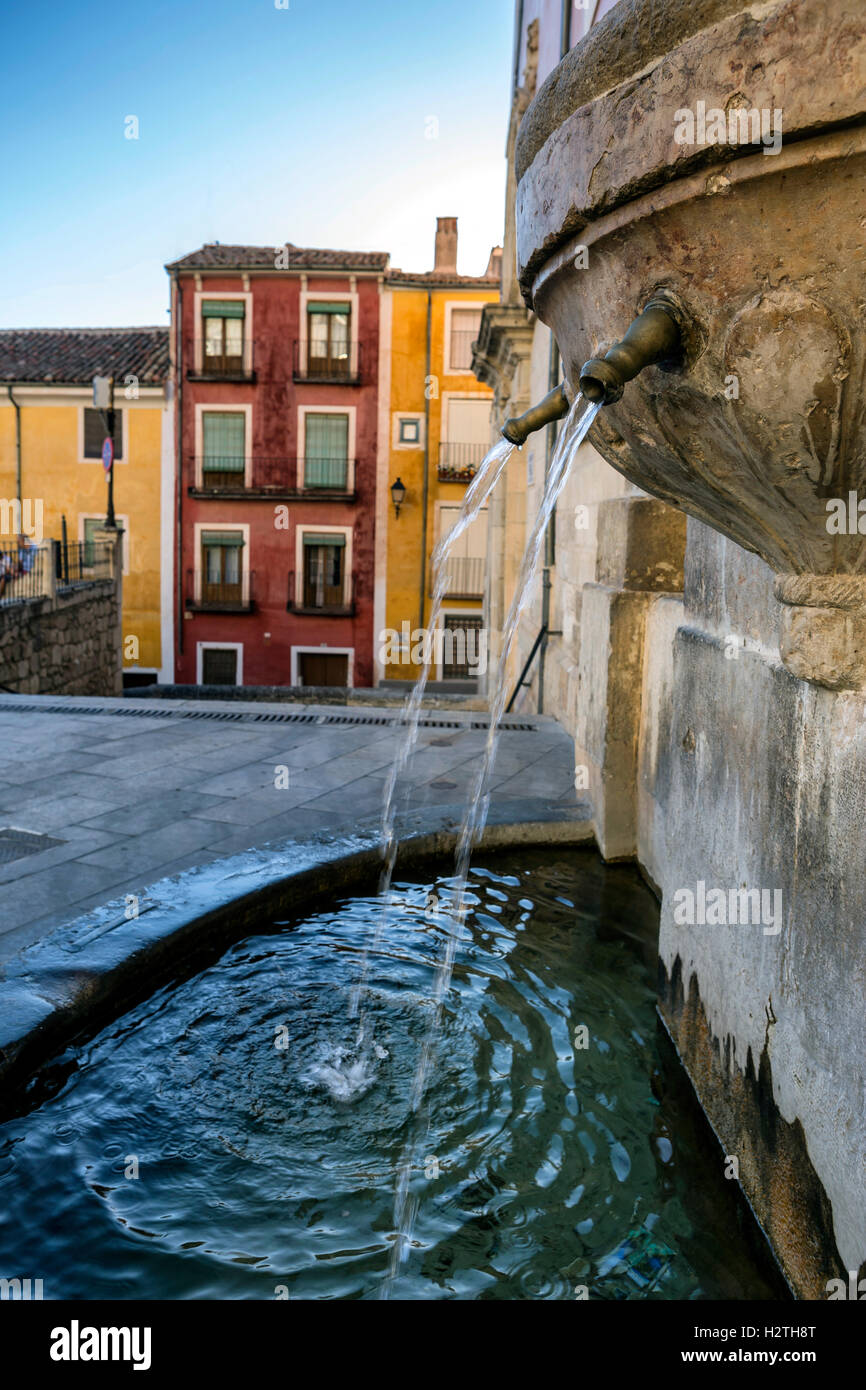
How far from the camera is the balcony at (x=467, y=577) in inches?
975

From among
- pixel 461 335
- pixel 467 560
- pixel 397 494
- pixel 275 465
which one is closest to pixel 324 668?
pixel 467 560

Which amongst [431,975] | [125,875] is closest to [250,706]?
[125,875]

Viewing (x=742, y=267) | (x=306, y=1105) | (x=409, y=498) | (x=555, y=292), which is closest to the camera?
(x=742, y=267)

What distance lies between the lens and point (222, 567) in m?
25.6

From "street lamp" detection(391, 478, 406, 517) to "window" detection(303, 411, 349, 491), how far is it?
121cm

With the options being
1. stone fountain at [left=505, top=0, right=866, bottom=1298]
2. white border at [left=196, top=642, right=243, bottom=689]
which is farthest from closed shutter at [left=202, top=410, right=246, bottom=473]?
stone fountain at [left=505, top=0, right=866, bottom=1298]

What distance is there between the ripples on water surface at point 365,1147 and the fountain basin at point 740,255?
1304 millimetres

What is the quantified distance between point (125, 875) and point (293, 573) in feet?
69.8

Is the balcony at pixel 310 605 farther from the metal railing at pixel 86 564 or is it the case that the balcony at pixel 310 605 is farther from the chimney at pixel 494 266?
the chimney at pixel 494 266

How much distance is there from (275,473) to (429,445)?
12.0 feet

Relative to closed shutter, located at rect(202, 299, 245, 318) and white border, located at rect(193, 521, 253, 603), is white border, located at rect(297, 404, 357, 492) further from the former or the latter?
closed shutter, located at rect(202, 299, 245, 318)

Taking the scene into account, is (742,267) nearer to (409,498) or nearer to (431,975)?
(431,975)

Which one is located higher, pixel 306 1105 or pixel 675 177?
pixel 675 177

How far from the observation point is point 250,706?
9078mm
